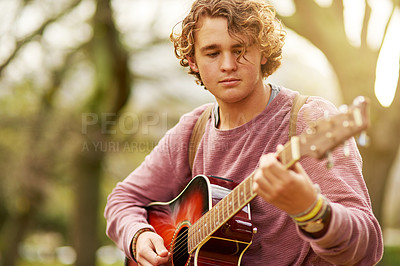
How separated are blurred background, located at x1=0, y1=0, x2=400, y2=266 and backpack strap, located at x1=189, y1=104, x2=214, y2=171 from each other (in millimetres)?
2810

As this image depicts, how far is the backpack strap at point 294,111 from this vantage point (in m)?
2.03

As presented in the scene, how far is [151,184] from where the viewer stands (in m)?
2.80

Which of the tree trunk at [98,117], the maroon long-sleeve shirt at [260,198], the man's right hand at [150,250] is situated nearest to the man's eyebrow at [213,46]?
the maroon long-sleeve shirt at [260,198]

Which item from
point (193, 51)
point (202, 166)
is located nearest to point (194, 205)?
point (202, 166)

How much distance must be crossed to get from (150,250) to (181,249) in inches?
7.8

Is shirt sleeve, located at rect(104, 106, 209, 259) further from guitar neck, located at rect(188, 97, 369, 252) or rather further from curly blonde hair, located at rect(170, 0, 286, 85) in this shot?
guitar neck, located at rect(188, 97, 369, 252)

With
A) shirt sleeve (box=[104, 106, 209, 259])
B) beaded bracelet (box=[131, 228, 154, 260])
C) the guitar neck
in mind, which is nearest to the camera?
the guitar neck

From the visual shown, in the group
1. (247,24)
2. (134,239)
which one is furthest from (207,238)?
(247,24)

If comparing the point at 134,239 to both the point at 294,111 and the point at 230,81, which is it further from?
the point at 294,111

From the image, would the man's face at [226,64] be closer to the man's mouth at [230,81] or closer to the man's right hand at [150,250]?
the man's mouth at [230,81]

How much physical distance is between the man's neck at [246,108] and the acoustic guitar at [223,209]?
34cm

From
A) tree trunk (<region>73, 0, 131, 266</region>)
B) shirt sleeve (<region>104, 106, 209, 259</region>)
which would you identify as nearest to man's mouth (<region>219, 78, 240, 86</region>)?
shirt sleeve (<region>104, 106, 209, 259</region>)

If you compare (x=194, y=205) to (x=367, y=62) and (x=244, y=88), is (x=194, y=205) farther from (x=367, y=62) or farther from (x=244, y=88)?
(x=367, y=62)

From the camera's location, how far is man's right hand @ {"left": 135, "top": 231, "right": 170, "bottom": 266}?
→ 7.57 feet
